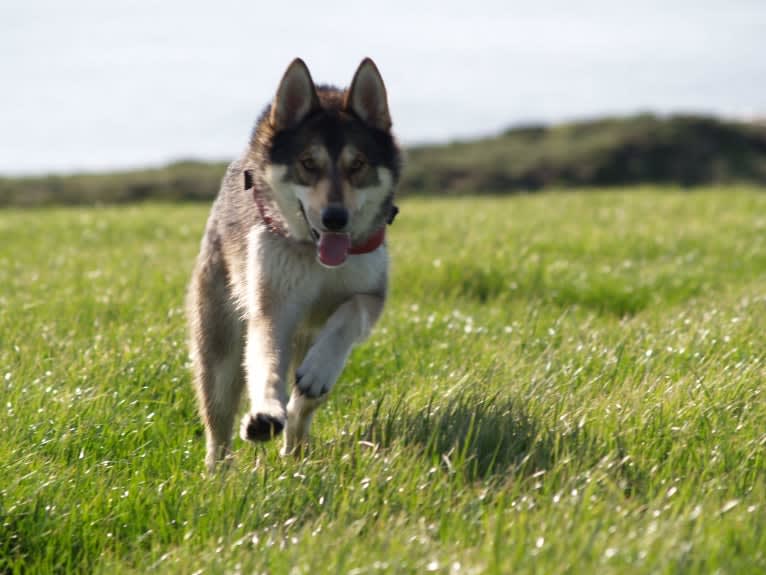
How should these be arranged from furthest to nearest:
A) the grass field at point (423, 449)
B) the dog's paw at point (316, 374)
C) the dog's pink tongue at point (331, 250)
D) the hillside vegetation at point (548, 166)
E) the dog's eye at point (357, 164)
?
the hillside vegetation at point (548, 166) → the dog's eye at point (357, 164) → the dog's pink tongue at point (331, 250) → the dog's paw at point (316, 374) → the grass field at point (423, 449)

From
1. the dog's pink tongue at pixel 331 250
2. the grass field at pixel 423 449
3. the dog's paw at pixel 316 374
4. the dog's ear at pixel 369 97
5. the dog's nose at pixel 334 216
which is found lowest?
the grass field at pixel 423 449

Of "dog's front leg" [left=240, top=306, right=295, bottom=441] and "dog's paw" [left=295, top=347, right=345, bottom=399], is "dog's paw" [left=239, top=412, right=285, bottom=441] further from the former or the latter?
"dog's paw" [left=295, top=347, right=345, bottom=399]

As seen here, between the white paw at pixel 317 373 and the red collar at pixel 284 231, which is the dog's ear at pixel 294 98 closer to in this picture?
the red collar at pixel 284 231

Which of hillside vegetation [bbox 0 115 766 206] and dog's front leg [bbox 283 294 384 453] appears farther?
hillside vegetation [bbox 0 115 766 206]

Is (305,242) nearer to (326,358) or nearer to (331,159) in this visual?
(331,159)

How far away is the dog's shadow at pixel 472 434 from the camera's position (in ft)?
12.6

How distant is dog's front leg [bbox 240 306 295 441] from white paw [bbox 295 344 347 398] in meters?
0.13

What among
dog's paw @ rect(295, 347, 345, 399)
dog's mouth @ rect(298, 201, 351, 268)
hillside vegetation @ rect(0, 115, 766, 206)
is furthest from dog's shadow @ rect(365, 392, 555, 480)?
hillside vegetation @ rect(0, 115, 766, 206)

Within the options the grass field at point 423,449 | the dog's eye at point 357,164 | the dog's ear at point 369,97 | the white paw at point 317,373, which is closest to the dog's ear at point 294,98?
the dog's ear at point 369,97

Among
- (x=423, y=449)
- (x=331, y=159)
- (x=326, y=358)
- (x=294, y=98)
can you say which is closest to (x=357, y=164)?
(x=331, y=159)

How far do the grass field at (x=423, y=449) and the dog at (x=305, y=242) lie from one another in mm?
297

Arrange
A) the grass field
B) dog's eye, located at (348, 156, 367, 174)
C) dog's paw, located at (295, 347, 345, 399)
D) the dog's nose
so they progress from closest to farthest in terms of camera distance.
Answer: the grass field, dog's paw, located at (295, 347, 345, 399), the dog's nose, dog's eye, located at (348, 156, 367, 174)

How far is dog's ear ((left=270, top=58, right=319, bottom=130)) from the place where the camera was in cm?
475

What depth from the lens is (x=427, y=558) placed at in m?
2.95
